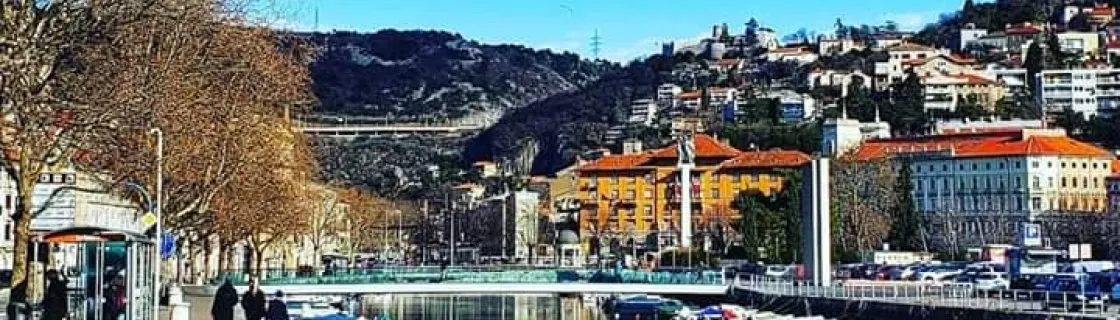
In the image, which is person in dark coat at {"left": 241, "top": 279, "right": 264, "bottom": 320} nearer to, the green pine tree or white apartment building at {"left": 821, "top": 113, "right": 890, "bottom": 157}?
the green pine tree

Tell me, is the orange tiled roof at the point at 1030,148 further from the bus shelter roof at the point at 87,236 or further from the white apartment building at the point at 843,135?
the bus shelter roof at the point at 87,236

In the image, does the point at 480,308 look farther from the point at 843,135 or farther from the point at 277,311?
the point at 843,135

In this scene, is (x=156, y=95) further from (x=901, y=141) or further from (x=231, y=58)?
(x=901, y=141)

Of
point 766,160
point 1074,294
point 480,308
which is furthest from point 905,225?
point 1074,294

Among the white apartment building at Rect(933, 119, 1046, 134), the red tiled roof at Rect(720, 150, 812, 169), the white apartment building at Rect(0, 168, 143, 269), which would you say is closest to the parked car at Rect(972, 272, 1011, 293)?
the white apartment building at Rect(0, 168, 143, 269)

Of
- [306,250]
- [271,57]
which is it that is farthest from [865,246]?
[271,57]
